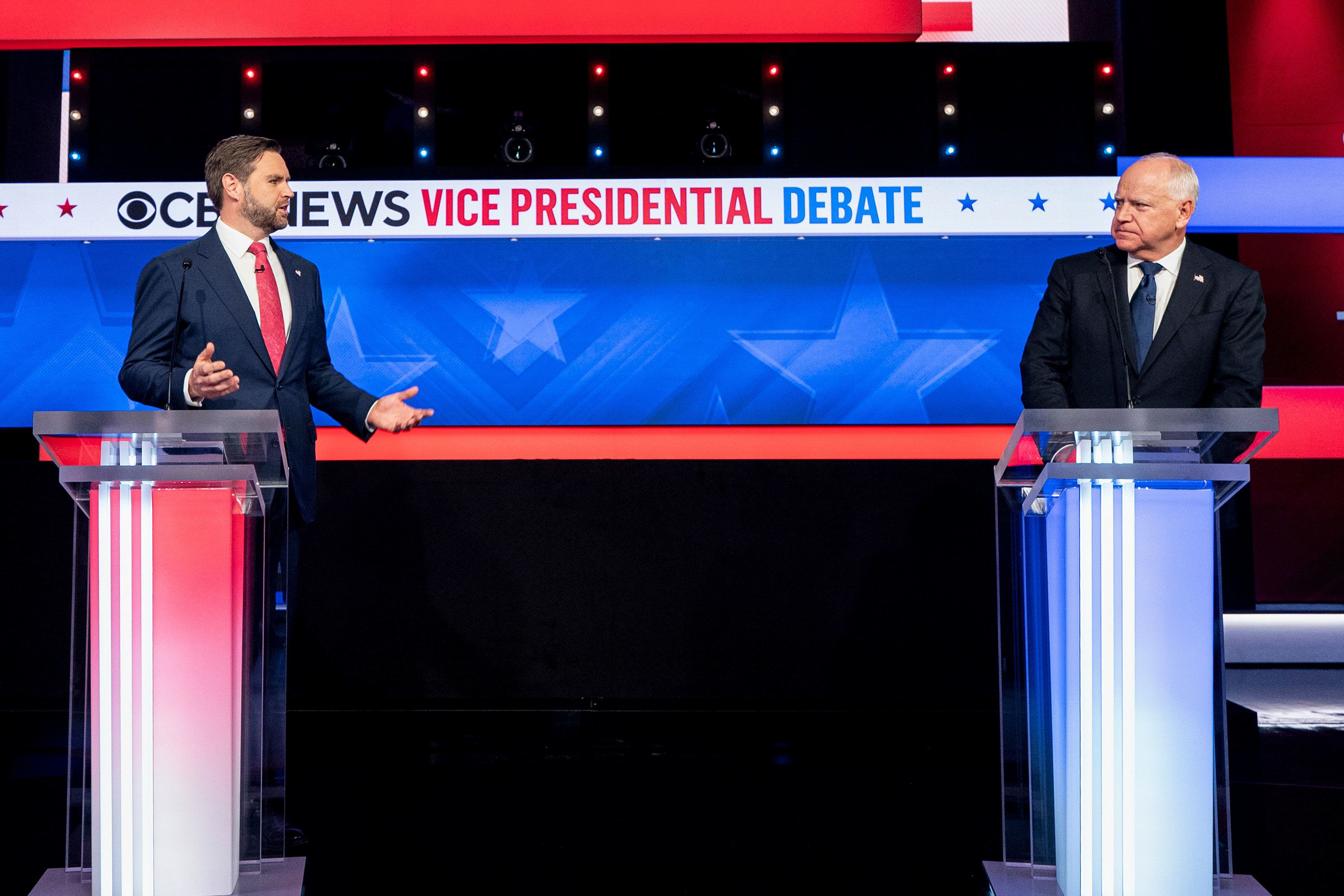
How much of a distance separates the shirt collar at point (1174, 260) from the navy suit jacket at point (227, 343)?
1.56 metres

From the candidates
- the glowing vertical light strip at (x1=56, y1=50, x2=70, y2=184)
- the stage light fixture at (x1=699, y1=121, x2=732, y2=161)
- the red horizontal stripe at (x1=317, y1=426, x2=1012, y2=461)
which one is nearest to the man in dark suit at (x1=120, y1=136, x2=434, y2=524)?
the red horizontal stripe at (x1=317, y1=426, x2=1012, y2=461)

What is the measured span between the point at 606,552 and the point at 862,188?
1.72 metres

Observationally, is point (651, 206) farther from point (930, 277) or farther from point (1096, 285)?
point (1096, 285)

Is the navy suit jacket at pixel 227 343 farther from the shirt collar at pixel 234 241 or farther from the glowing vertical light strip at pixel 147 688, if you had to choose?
the glowing vertical light strip at pixel 147 688

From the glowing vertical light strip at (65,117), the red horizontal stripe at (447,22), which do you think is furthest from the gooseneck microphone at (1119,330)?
the glowing vertical light strip at (65,117)

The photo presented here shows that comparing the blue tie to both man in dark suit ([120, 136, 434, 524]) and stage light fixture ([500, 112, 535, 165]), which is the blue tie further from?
stage light fixture ([500, 112, 535, 165])

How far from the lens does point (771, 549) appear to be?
3.70m

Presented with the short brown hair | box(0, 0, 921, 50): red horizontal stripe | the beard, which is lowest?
the beard

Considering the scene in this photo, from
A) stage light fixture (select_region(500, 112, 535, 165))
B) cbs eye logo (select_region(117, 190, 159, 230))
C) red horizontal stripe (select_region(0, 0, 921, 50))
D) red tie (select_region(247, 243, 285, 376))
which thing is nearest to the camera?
red tie (select_region(247, 243, 285, 376))

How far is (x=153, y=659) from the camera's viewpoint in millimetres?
1702

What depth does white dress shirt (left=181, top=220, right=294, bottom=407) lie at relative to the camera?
221cm

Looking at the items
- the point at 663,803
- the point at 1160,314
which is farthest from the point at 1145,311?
the point at 663,803

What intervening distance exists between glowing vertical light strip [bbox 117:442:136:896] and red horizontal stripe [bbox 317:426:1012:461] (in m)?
2.85

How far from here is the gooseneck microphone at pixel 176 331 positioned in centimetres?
190
